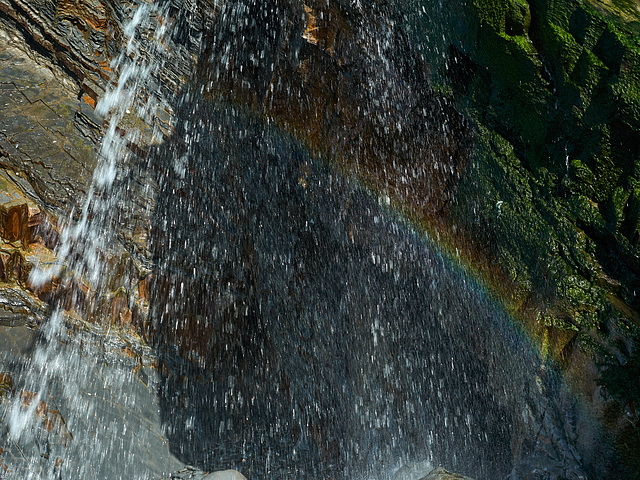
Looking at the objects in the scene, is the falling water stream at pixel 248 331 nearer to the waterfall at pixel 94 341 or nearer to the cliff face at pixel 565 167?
the waterfall at pixel 94 341

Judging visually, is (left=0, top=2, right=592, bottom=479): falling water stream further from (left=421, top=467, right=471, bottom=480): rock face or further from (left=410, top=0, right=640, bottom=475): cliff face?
(left=421, top=467, right=471, bottom=480): rock face

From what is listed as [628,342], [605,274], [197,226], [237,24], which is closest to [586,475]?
[628,342]

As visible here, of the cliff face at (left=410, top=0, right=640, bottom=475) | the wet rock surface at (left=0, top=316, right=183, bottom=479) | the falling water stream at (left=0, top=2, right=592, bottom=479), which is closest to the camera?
the cliff face at (left=410, top=0, right=640, bottom=475)

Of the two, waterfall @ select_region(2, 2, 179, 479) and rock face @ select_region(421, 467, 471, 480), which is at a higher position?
rock face @ select_region(421, 467, 471, 480)

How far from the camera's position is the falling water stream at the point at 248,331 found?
163 inches

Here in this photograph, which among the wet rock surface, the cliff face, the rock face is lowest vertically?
the wet rock surface

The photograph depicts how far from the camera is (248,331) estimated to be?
5.23 m

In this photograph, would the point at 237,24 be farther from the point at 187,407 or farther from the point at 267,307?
the point at 187,407

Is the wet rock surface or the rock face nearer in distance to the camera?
the rock face

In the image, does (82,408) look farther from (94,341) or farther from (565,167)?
(565,167)

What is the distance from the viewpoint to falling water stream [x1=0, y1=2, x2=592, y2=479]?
4152mm

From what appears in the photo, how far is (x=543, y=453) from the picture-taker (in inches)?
124

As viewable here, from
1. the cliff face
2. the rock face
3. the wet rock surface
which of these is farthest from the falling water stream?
the rock face

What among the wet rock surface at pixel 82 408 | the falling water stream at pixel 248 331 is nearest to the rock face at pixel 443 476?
the falling water stream at pixel 248 331
